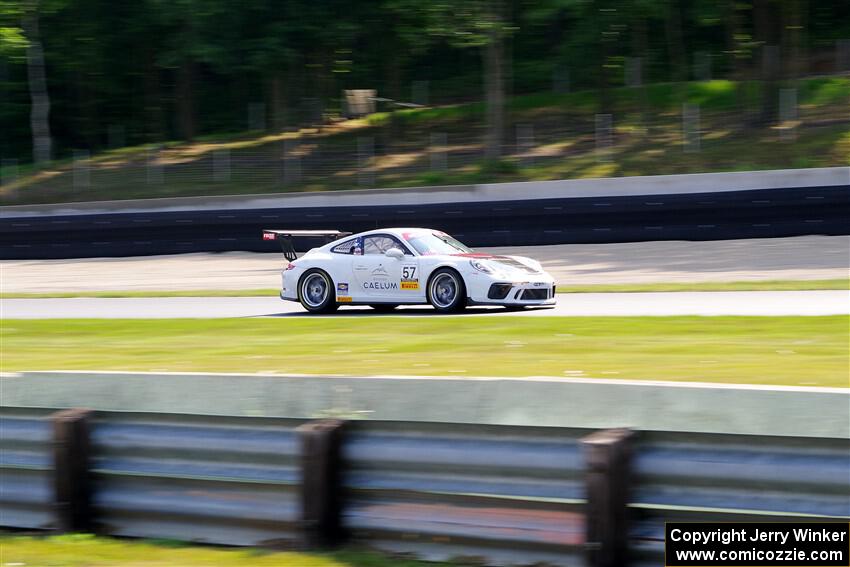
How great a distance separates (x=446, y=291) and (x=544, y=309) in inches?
48.3

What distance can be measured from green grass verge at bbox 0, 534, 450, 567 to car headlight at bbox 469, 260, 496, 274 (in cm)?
822

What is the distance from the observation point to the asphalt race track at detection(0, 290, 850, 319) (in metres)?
11.4

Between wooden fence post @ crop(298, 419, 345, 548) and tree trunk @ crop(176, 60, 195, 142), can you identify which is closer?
wooden fence post @ crop(298, 419, 345, 548)

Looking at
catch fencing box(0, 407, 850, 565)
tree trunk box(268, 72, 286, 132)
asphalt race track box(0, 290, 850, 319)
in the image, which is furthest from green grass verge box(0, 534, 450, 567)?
tree trunk box(268, 72, 286, 132)

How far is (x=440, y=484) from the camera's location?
14.8ft

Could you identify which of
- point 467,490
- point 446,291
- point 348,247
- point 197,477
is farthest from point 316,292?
point 467,490

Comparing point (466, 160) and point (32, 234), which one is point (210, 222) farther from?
point (466, 160)

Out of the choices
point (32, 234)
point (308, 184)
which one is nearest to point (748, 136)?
point (308, 184)

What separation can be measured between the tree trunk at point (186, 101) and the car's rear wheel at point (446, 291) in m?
27.1

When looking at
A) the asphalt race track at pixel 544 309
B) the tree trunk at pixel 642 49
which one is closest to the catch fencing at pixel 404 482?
the asphalt race track at pixel 544 309

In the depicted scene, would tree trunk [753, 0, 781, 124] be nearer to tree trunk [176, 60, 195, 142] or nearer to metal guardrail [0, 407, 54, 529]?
tree trunk [176, 60, 195, 142]

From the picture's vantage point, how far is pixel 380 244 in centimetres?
1397

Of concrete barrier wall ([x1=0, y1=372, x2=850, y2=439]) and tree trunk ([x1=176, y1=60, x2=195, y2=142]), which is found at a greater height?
tree trunk ([x1=176, y1=60, x2=195, y2=142])

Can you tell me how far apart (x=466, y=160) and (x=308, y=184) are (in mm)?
4209
